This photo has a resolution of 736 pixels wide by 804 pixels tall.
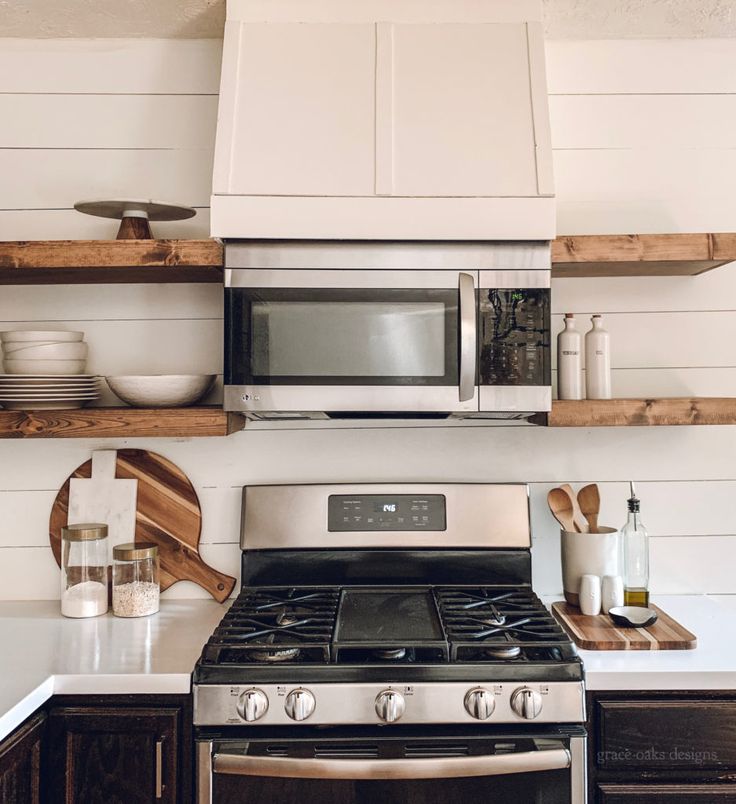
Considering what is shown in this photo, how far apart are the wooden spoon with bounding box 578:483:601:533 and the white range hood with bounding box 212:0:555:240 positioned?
73 centimetres

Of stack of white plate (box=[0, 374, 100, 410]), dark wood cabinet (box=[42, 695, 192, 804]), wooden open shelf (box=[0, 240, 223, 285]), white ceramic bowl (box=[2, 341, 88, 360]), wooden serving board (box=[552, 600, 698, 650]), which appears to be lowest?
dark wood cabinet (box=[42, 695, 192, 804])

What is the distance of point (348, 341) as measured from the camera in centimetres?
172

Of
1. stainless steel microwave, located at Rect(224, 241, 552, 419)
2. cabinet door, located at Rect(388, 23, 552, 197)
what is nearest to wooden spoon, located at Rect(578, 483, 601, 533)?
stainless steel microwave, located at Rect(224, 241, 552, 419)

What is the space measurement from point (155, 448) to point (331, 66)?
113 centimetres

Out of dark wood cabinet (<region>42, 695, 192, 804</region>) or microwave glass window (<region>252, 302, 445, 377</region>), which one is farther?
microwave glass window (<region>252, 302, 445, 377</region>)

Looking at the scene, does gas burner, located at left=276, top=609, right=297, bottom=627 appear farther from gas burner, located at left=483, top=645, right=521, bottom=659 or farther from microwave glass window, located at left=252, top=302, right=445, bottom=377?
microwave glass window, located at left=252, top=302, right=445, bottom=377

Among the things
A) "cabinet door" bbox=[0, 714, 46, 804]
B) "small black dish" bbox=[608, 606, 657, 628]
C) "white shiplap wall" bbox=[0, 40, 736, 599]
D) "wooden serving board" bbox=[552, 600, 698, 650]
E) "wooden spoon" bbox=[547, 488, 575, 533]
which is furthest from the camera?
"white shiplap wall" bbox=[0, 40, 736, 599]

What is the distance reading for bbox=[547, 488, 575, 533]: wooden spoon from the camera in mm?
1969

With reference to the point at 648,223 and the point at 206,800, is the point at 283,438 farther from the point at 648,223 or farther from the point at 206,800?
the point at 648,223

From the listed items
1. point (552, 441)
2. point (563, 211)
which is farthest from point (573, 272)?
point (552, 441)

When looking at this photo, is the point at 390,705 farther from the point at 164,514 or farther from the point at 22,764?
the point at 164,514

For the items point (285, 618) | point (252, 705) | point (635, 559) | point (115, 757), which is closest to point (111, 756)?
point (115, 757)

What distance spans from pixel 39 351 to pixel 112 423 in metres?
0.29

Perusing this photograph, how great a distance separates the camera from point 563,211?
209cm
